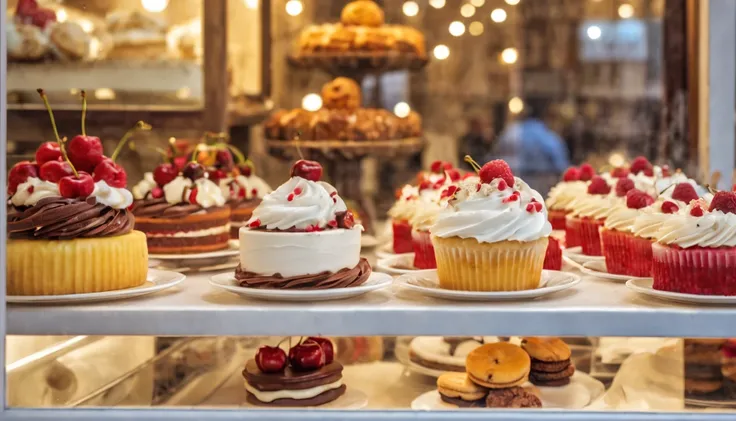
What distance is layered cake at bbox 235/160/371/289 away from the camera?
80.3 inches

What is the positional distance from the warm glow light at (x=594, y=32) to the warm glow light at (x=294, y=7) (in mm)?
1475

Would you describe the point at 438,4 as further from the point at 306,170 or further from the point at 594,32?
the point at 306,170

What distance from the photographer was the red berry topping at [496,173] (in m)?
2.13

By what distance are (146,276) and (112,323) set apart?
270 millimetres

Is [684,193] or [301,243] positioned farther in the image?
[684,193]

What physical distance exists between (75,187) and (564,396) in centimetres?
119

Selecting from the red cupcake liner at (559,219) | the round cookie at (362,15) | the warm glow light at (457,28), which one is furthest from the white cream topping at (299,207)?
the warm glow light at (457,28)

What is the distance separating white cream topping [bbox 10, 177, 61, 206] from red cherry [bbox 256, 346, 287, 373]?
592mm

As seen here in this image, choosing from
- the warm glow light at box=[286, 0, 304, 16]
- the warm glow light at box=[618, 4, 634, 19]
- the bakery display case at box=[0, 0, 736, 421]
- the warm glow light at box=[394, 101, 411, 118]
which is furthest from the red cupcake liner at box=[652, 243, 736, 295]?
the warm glow light at box=[618, 4, 634, 19]

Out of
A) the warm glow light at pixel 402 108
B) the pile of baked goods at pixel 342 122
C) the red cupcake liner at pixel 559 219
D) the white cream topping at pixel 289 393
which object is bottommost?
the white cream topping at pixel 289 393

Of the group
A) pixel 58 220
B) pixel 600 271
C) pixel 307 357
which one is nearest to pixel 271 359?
pixel 307 357

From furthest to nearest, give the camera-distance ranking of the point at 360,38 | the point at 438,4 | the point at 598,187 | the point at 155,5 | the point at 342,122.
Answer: the point at 438,4 < the point at 360,38 < the point at 342,122 < the point at 155,5 < the point at 598,187

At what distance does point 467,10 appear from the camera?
16.0 feet

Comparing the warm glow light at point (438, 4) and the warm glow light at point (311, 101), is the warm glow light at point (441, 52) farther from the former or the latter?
the warm glow light at point (311, 101)
